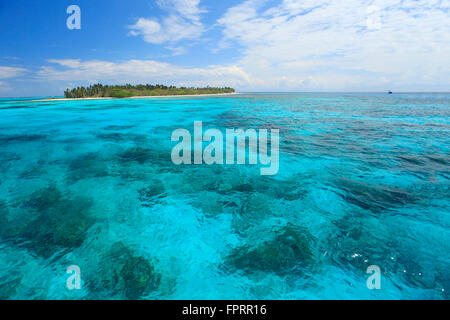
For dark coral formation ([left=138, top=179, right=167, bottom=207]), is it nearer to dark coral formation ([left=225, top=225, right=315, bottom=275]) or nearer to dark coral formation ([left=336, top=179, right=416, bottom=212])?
dark coral formation ([left=225, top=225, right=315, bottom=275])

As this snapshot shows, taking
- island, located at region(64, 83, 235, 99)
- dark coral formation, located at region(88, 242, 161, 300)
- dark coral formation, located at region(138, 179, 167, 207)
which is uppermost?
island, located at region(64, 83, 235, 99)

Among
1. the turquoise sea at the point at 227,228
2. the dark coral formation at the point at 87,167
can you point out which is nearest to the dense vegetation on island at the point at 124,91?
the dark coral formation at the point at 87,167

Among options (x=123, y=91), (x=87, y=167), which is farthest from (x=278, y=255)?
(x=123, y=91)

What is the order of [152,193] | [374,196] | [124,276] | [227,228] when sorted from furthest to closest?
[152,193], [374,196], [227,228], [124,276]

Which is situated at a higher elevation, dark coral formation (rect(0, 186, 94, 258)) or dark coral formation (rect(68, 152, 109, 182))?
dark coral formation (rect(68, 152, 109, 182))

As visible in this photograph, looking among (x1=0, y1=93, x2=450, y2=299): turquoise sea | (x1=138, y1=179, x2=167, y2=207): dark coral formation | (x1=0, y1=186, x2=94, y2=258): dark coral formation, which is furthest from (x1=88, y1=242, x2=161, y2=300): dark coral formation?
(x1=138, y1=179, x2=167, y2=207): dark coral formation

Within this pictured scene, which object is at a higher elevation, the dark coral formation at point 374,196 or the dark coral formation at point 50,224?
the dark coral formation at point 374,196

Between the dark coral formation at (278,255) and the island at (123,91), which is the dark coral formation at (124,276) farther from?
the island at (123,91)

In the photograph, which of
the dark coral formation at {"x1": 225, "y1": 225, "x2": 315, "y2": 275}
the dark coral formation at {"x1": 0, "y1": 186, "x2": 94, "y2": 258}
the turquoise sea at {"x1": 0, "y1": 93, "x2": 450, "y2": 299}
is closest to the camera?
the turquoise sea at {"x1": 0, "y1": 93, "x2": 450, "y2": 299}

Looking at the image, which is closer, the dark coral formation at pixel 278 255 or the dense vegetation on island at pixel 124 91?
the dark coral formation at pixel 278 255

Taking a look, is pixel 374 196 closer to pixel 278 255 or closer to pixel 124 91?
pixel 278 255

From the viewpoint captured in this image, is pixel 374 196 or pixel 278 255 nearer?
pixel 278 255
